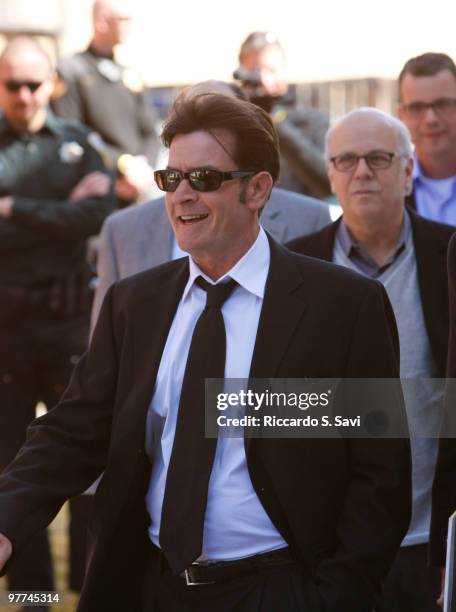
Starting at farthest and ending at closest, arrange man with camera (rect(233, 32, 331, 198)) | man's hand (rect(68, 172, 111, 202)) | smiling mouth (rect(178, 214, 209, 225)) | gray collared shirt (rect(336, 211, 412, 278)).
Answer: man's hand (rect(68, 172, 111, 202))
man with camera (rect(233, 32, 331, 198))
gray collared shirt (rect(336, 211, 412, 278))
smiling mouth (rect(178, 214, 209, 225))

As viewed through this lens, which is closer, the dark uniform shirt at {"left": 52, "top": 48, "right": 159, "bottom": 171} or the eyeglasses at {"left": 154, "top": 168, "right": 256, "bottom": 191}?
the eyeglasses at {"left": 154, "top": 168, "right": 256, "bottom": 191}

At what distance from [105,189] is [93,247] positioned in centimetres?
63

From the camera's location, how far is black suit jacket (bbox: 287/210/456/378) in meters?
4.41

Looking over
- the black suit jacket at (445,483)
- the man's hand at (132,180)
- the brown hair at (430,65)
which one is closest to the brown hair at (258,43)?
the brown hair at (430,65)

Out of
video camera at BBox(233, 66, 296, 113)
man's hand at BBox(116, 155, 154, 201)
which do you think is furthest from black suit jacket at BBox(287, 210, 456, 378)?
man's hand at BBox(116, 155, 154, 201)

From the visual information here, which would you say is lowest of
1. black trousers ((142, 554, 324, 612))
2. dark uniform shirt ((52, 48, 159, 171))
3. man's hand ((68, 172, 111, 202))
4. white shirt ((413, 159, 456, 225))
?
black trousers ((142, 554, 324, 612))

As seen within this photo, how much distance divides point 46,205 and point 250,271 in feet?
9.35

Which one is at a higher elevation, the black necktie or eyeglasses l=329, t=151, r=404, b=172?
eyeglasses l=329, t=151, r=404, b=172

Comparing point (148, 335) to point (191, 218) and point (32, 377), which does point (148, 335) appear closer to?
point (191, 218)

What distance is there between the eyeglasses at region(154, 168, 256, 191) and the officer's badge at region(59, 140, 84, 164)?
9.50 feet

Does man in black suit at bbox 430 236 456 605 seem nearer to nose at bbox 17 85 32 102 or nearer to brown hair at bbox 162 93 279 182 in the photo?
brown hair at bbox 162 93 279 182

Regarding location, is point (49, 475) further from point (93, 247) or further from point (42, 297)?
point (93, 247)

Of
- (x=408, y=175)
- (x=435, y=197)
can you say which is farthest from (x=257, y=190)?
(x=435, y=197)

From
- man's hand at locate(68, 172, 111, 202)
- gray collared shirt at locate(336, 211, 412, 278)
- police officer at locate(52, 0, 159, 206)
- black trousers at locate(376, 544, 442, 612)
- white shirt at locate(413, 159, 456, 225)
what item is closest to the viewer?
black trousers at locate(376, 544, 442, 612)
